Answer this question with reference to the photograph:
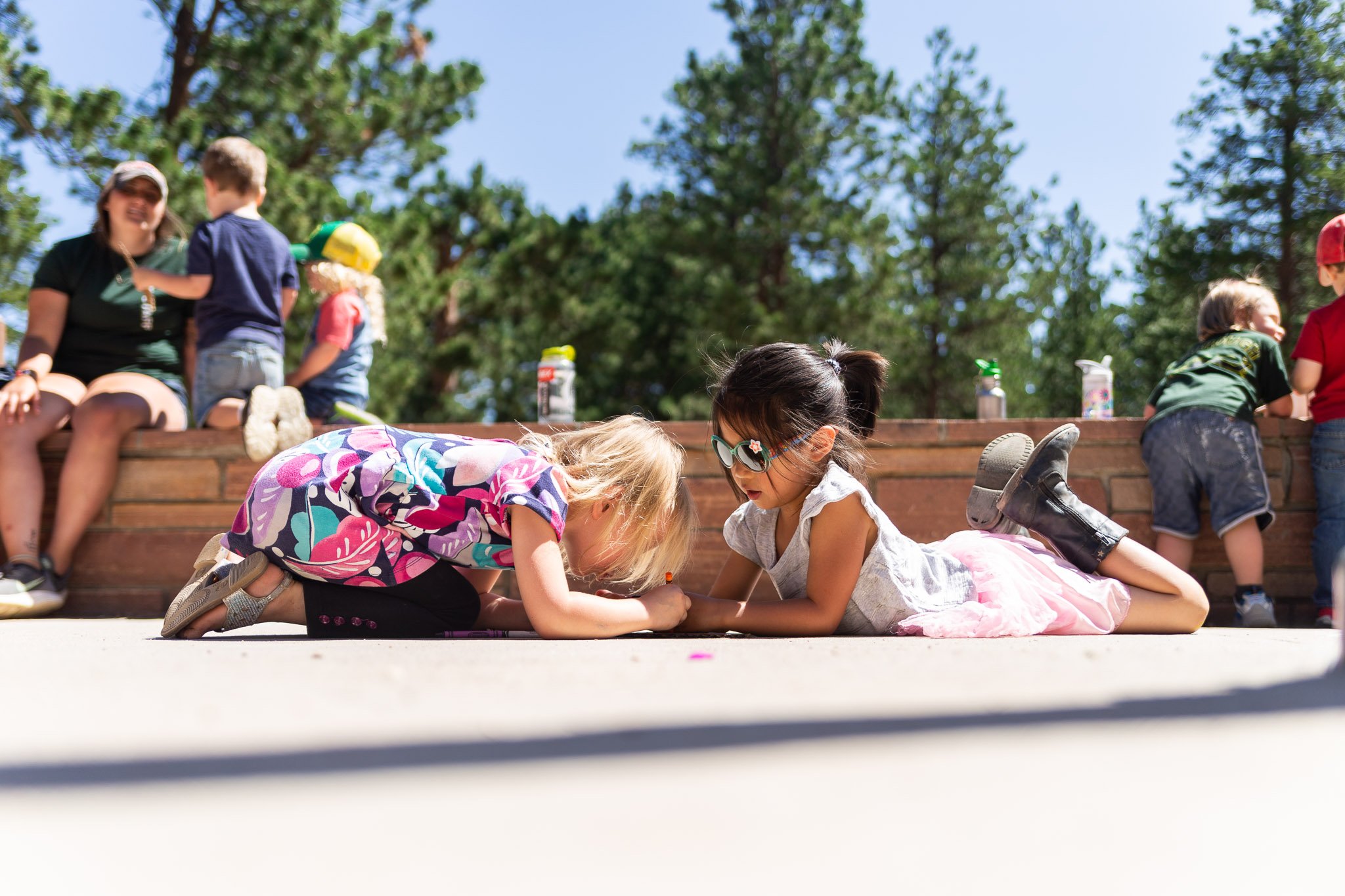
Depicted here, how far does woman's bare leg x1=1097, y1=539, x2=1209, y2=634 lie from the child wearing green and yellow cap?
3.30 metres

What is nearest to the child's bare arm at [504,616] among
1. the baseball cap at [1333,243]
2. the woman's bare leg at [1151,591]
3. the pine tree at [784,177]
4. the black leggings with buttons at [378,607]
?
the black leggings with buttons at [378,607]

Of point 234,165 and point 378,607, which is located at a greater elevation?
point 234,165

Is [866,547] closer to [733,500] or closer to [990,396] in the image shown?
[733,500]

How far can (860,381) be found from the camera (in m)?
2.93

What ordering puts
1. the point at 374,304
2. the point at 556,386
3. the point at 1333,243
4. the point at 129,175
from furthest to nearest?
the point at 374,304
the point at 556,386
the point at 129,175
the point at 1333,243

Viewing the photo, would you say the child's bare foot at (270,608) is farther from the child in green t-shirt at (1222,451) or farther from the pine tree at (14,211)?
the pine tree at (14,211)

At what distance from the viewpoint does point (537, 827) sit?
0.94m

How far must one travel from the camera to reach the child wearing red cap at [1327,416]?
383cm

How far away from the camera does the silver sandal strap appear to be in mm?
2652

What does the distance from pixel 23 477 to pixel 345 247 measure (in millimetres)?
1692

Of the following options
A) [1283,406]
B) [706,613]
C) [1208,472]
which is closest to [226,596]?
[706,613]

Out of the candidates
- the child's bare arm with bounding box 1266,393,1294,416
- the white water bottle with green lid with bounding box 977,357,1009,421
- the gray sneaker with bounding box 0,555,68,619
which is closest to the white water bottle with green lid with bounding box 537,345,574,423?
the white water bottle with green lid with bounding box 977,357,1009,421

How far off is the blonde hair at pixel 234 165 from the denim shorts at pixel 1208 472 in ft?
13.0

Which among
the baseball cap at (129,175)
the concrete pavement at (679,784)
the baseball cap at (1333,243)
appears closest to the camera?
the concrete pavement at (679,784)
